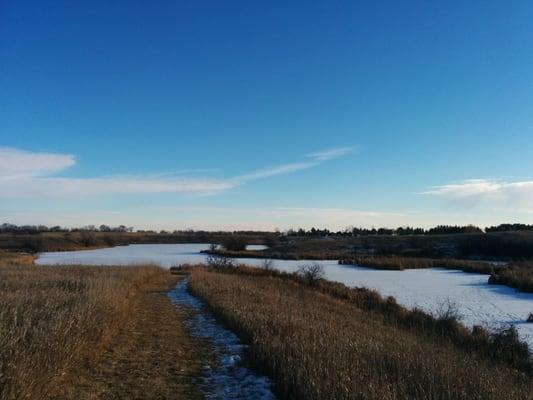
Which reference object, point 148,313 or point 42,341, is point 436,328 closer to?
point 148,313

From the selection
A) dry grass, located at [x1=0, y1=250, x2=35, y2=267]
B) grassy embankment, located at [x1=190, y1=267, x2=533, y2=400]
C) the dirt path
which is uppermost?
dry grass, located at [x1=0, y1=250, x2=35, y2=267]

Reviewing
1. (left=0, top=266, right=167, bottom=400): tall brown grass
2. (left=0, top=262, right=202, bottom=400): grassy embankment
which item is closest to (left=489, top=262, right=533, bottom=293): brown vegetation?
(left=0, top=262, right=202, bottom=400): grassy embankment

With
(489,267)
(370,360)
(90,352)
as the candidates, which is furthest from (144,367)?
(489,267)

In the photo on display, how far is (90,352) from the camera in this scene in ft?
30.3

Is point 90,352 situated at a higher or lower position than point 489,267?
lower

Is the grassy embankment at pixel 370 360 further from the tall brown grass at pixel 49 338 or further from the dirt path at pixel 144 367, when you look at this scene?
the tall brown grass at pixel 49 338

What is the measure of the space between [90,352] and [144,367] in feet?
3.58

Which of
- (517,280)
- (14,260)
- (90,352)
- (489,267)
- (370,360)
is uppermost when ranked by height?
(489,267)

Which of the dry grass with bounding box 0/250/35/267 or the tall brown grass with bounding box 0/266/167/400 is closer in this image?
the tall brown grass with bounding box 0/266/167/400

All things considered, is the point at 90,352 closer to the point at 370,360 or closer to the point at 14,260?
the point at 370,360

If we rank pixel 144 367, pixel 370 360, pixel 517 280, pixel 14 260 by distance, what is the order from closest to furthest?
1. pixel 370 360
2. pixel 144 367
3. pixel 517 280
4. pixel 14 260

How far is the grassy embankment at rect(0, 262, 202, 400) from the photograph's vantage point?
6273mm

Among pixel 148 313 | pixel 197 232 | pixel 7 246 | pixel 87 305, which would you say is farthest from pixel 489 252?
pixel 197 232

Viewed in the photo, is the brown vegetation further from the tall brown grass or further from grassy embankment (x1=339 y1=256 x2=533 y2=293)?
the tall brown grass
